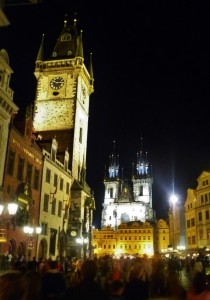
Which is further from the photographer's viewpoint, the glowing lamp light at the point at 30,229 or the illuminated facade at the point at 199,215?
the illuminated facade at the point at 199,215

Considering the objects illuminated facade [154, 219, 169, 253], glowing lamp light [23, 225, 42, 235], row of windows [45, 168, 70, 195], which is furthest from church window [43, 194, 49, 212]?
illuminated facade [154, 219, 169, 253]

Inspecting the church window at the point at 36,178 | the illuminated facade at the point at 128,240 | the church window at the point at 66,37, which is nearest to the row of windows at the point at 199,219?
the church window at the point at 36,178

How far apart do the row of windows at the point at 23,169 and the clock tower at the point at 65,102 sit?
1413cm

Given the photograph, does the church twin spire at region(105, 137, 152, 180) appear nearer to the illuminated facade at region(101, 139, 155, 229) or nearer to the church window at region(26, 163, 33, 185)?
the illuminated facade at region(101, 139, 155, 229)

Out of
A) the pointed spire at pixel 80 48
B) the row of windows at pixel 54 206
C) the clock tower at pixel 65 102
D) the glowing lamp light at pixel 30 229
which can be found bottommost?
the glowing lamp light at pixel 30 229

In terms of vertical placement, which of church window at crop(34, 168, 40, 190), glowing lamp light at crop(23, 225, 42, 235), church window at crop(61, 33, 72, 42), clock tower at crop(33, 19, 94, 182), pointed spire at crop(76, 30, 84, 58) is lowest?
glowing lamp light at crop(23, 225, 42, 235)

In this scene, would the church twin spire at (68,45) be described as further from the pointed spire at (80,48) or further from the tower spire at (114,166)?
the tower spire at (114,166)

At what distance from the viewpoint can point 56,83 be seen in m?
57.2

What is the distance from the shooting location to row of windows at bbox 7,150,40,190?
3081cm

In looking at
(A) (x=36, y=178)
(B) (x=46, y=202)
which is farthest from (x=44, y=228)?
(A) (x=36, y=178)

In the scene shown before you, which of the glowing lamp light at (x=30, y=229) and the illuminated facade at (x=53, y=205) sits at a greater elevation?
the illuminated facade at (x=53, y=205)

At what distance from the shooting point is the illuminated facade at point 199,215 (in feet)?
166

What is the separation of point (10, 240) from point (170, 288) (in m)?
25.6

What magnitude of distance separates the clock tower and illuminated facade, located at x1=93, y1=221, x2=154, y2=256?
249 ft
